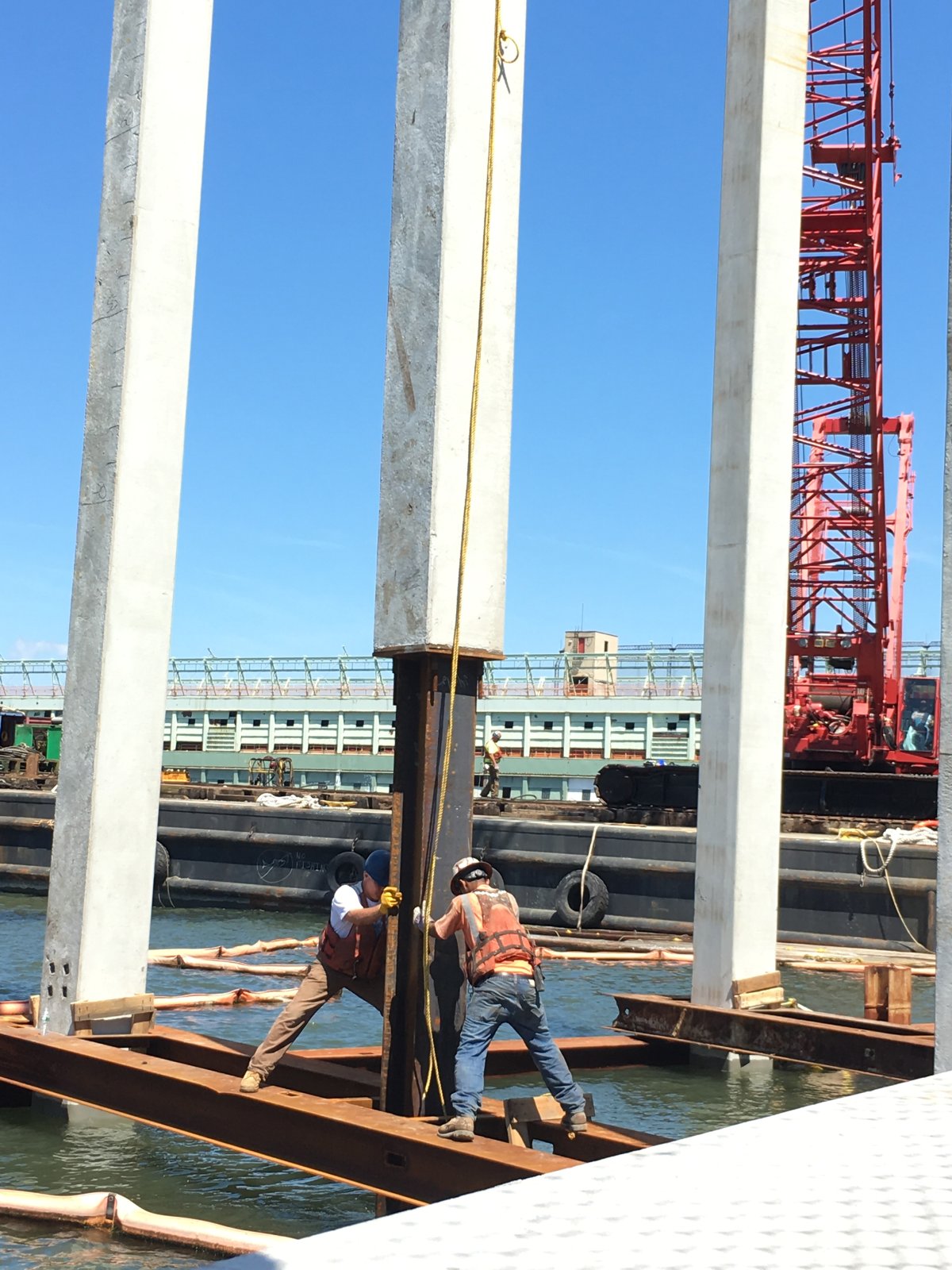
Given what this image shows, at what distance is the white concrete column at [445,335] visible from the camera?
632cm

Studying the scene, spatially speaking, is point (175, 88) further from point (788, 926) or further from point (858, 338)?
point (858, 338)

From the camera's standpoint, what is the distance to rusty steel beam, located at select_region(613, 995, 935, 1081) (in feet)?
26.5

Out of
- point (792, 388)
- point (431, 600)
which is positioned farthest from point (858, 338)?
point (431, 600)

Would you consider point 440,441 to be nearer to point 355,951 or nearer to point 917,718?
point 355,951

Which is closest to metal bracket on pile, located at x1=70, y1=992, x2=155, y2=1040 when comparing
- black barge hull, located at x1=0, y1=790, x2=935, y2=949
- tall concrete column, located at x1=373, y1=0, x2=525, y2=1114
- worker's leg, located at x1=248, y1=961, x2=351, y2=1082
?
worker's leg, located at x1=248, y1=961, x2=351, y2=1082

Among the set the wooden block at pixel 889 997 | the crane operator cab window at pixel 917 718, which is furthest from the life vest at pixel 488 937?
the crane operator cab window at pixel 917 718

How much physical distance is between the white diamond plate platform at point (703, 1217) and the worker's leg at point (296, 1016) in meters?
4.07

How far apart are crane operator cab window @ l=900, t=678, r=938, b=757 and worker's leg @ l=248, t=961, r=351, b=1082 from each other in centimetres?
2676

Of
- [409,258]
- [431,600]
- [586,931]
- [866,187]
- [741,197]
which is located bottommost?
[586,931]

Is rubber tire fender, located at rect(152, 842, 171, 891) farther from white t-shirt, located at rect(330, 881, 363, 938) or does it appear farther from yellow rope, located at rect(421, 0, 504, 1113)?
yellow rope, located at rect(421, 0, 504, 1113)

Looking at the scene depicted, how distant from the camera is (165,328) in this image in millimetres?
8531

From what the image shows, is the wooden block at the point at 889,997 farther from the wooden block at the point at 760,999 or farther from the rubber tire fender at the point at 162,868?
the rubber tire fender at the point at 162,868

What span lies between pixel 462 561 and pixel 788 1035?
428 cm

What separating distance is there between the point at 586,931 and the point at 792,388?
1138 cm
